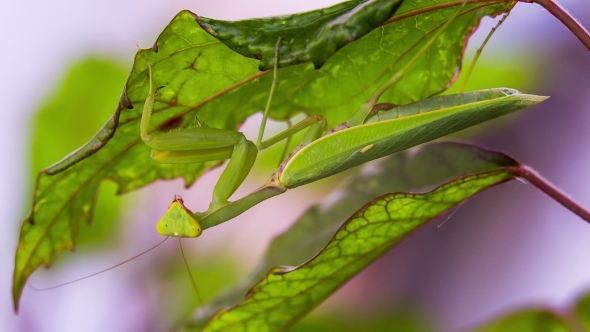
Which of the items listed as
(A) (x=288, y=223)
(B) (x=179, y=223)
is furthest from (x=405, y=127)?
(A) (x=288, y=223)

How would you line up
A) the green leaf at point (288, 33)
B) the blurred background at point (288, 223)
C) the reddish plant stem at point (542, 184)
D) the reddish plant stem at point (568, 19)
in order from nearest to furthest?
the green leaf at point (288, 33) < the reddish plant stem at point (568, 19) < the reddish plant stem at point (542, 184) < the blurred background at point (288, 223)

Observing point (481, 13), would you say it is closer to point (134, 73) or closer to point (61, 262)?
point (134, 73)

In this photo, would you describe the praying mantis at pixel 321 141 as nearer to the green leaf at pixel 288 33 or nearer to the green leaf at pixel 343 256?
the green leaf at pixel 343 256

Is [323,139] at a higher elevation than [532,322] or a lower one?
higher

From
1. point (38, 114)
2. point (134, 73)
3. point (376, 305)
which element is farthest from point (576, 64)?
point (38, 114)

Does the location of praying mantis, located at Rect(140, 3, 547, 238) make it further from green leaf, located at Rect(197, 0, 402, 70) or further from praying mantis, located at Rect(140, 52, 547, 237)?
green leaf, located at Rect(197, 0, 402, 70)

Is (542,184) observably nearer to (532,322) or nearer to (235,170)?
(532,322)

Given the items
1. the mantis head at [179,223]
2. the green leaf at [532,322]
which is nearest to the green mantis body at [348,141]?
the mantis head at [179,223]
